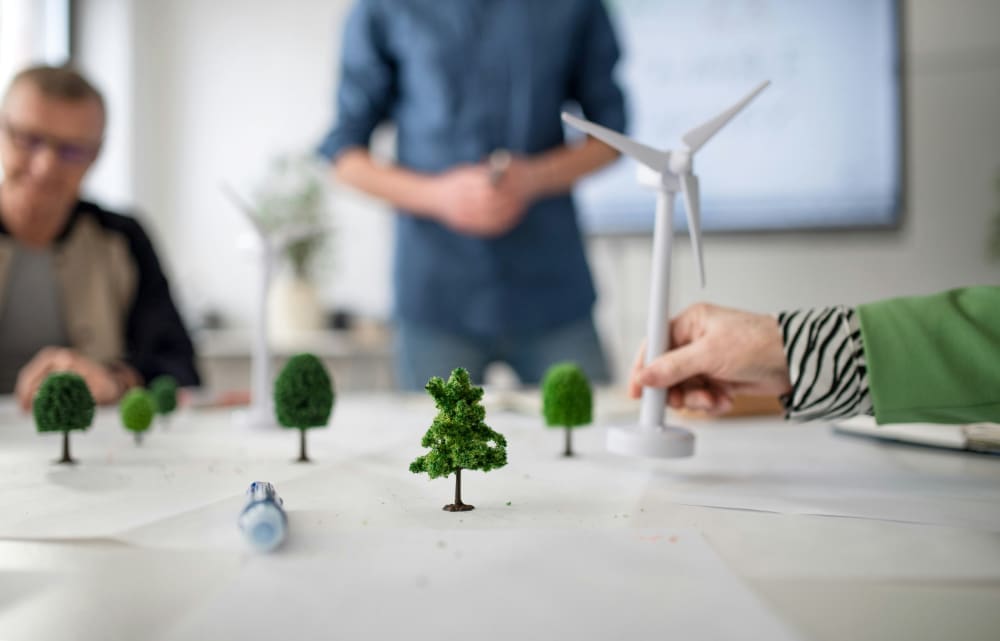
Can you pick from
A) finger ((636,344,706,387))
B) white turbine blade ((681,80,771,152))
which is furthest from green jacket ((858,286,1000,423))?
white turbine blade ((681,80,771,152))

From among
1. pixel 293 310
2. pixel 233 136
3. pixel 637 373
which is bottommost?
pixel 637 373

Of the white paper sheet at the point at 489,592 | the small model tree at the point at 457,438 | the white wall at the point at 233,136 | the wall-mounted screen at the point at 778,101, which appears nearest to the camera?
the white paper sheet at the point at 489,592

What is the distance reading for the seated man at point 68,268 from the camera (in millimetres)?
1629

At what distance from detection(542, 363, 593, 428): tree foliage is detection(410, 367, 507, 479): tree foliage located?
0.30 meters

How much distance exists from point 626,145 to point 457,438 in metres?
0.43

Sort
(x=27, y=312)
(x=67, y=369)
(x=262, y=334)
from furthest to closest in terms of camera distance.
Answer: (x=27, y=312) < (x=67, y=369) < (x=262, y=334)

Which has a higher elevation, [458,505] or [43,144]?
[43,144]

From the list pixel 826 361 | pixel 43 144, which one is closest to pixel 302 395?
pixel 826 361

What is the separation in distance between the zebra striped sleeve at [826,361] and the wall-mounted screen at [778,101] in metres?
2.65

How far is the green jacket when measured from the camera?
2.84 ft

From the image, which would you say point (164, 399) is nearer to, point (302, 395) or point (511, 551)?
point (302, 395)

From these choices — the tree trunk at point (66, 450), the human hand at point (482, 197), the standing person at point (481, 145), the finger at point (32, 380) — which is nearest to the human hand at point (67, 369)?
the finger at point (32, 380)

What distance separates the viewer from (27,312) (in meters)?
1.93

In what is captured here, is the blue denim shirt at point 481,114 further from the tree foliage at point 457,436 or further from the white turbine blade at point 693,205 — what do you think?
the tree foliage at point 457,436
